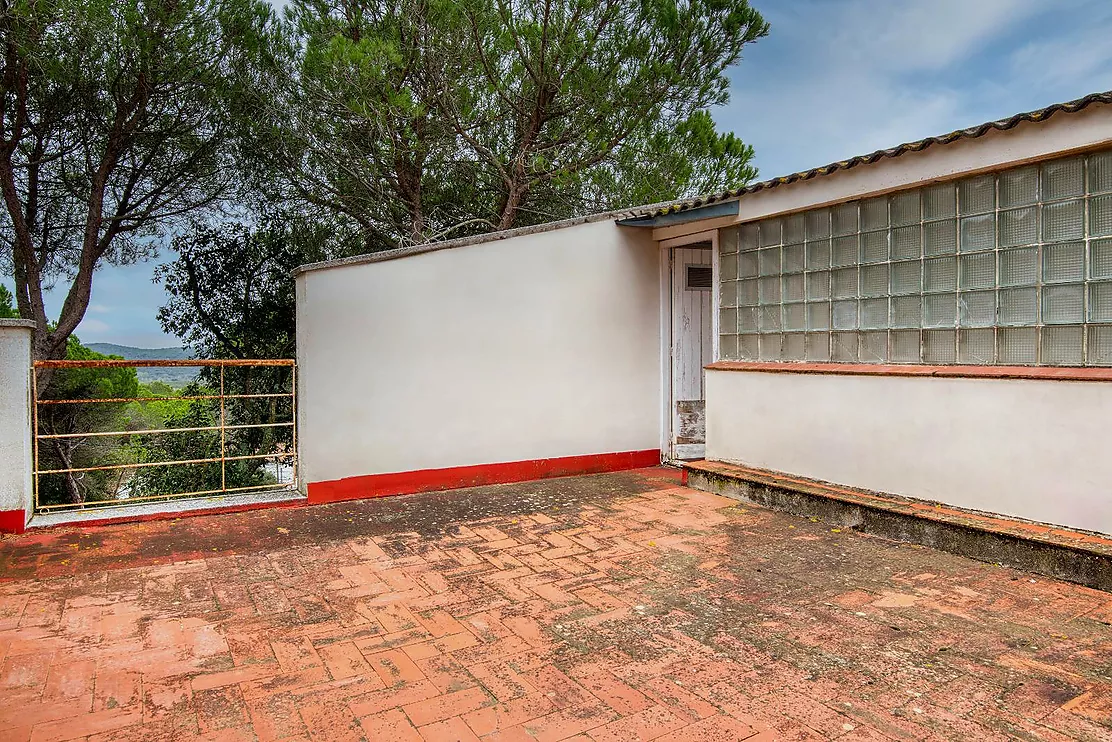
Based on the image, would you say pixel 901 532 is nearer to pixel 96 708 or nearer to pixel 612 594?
pixel 612 594

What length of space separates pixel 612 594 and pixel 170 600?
7.91 feet

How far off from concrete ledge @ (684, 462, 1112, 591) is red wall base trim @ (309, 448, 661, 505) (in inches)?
50.9

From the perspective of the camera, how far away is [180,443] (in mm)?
9453

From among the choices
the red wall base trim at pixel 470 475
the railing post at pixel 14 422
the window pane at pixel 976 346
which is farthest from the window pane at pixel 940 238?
the railing post at pixel 14 422

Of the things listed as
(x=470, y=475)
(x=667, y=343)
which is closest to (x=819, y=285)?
(x=667, y=343)

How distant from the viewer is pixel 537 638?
3211 millimetres

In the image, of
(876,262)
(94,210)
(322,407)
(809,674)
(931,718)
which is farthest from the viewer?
(94,210)

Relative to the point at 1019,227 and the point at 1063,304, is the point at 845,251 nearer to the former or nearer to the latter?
the point at 1019,227

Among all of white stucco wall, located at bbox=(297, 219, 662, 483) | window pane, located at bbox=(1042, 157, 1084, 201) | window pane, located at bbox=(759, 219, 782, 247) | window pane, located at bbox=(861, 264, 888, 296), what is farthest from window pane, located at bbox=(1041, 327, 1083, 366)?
white stucco wall, located at bbox=(297, 219, 662, 483)

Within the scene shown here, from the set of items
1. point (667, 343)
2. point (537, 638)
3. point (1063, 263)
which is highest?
point (1063, 263)

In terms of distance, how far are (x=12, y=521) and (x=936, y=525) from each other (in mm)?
6367

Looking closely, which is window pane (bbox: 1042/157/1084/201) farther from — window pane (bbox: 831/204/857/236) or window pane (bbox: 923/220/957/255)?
window pane (bbox: 831/204/857/236)

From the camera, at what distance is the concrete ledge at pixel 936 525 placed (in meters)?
3.77

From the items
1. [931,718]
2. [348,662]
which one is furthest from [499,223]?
[931,718]
